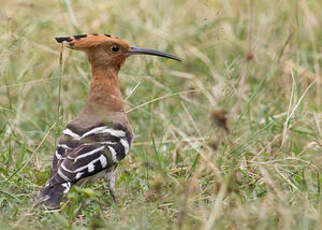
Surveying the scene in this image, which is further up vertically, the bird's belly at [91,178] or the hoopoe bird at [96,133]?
the hoopoe bird at [96,133]

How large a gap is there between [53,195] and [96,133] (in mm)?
500

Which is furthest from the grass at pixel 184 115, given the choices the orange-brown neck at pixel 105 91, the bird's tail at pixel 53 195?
the orange-brown neck at pixel 105 91

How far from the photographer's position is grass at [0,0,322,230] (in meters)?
2.76

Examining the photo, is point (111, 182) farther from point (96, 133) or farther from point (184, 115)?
point (184, 115)

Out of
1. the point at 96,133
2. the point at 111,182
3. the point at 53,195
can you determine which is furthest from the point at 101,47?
the point at 53,195

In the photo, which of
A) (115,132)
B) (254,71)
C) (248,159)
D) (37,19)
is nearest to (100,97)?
(115,132)

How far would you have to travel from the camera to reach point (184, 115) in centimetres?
453

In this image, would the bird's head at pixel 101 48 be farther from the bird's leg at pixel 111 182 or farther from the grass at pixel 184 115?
the bird's leg at pixel 111 182

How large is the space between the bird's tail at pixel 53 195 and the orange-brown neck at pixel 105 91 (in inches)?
29.9

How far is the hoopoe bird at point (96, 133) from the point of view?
3.04 m

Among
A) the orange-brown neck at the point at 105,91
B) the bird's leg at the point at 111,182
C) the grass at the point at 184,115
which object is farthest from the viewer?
the orange-brown neck at the point at 105,91

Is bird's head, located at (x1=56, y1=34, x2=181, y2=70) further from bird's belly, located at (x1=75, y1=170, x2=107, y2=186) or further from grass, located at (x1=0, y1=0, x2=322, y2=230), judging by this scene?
bird's belly, located at (x1=75, y1=170, x2=107, y2=186)

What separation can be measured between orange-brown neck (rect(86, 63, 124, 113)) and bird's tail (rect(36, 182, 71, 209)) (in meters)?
0.76

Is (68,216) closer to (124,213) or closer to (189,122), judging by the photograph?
(124,213)
